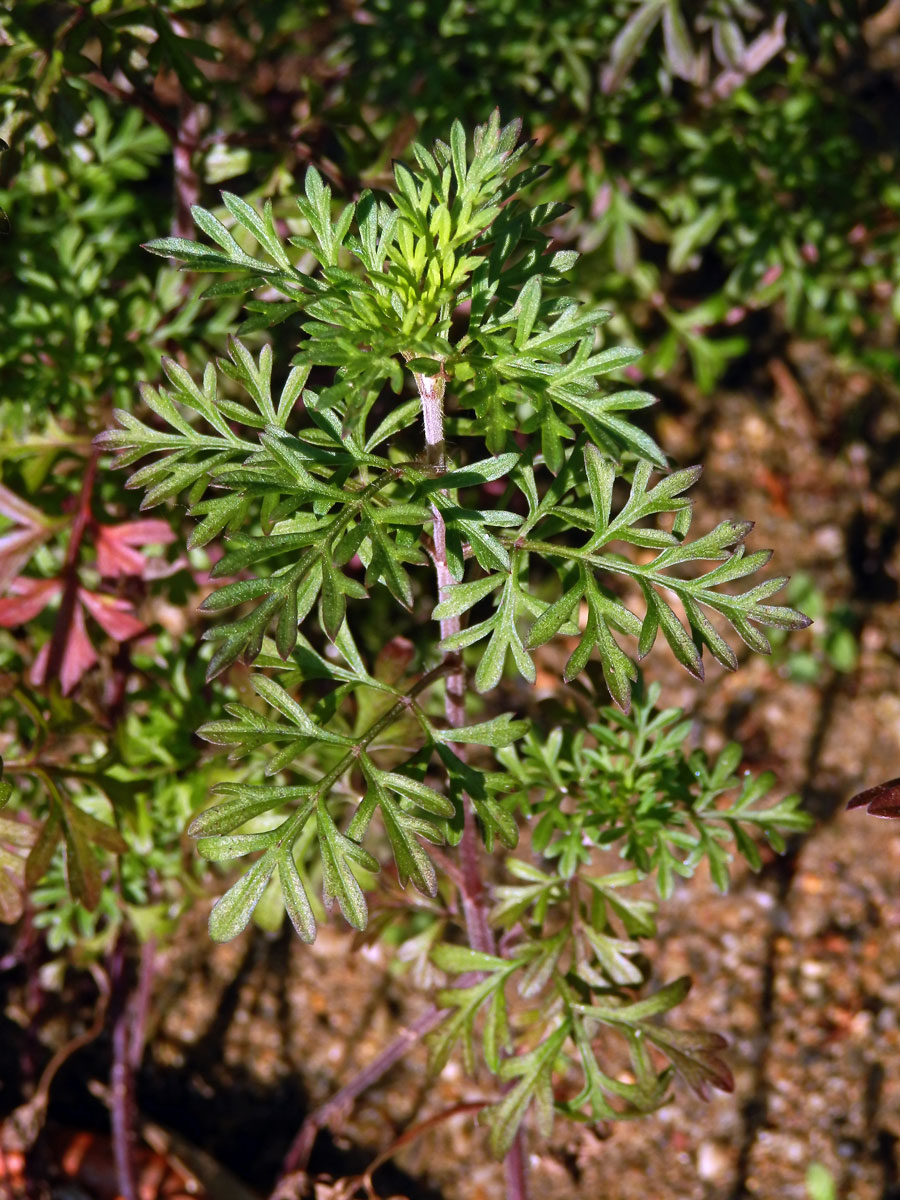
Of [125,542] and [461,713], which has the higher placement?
[125,542]

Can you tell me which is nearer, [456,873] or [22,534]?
[456,873]

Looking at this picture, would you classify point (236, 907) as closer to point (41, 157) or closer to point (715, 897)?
point (41, 157)

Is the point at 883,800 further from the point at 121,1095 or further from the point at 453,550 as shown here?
the point at 121,1095

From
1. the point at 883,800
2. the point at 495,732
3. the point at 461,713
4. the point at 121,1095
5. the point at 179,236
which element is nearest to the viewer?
the point at 883,800

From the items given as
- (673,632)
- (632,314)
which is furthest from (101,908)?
(632,314)

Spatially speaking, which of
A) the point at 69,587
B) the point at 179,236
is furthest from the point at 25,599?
the point at 179,236

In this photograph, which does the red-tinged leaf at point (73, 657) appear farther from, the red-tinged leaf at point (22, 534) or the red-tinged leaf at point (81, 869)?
the red-tinged leaf at point (81, 869)

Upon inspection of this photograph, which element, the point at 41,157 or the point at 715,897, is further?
the point at 715,897

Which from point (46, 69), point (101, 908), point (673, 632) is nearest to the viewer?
point (673, 632)
